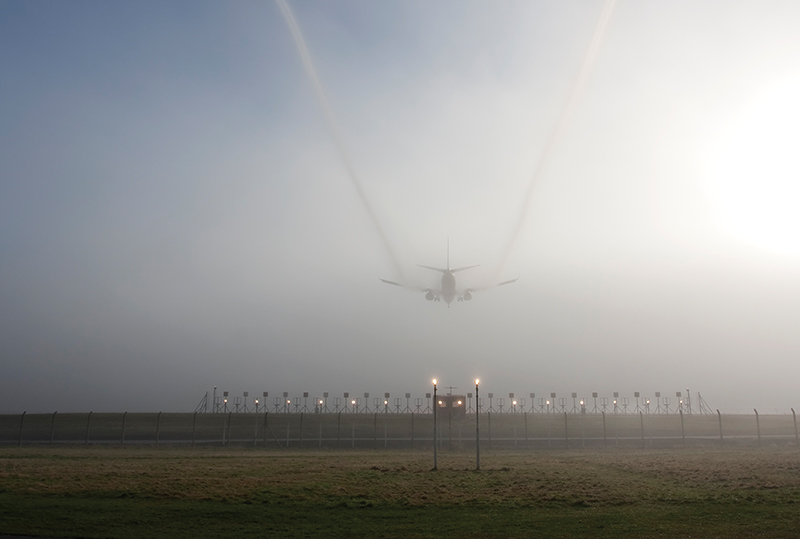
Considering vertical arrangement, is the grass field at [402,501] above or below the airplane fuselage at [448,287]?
below

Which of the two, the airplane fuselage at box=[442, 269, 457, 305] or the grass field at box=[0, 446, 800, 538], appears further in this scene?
the airplane fuselage at box=[442, 269, 457, 305]

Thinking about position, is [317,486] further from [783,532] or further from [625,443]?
[625,443]

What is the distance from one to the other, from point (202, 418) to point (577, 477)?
232 feet

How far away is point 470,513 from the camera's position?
90.4 feet

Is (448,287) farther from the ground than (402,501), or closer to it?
farther from the ground

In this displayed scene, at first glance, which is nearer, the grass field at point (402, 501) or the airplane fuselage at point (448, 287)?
the grass field at point (402, 501)

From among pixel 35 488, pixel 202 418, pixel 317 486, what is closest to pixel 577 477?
pixel 317 486

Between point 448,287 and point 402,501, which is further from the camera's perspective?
point 448,287

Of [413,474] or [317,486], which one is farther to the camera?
[413,474]

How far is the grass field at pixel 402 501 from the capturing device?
23.7 m

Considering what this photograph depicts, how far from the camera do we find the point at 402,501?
98.2ft

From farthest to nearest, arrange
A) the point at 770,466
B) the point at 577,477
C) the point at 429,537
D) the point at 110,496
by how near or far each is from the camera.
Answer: the point at 770,466
the point at 577,477
the point at 110,496
the point at 429,537

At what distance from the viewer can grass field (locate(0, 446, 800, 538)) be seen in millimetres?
23688

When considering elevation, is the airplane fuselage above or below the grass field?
above
